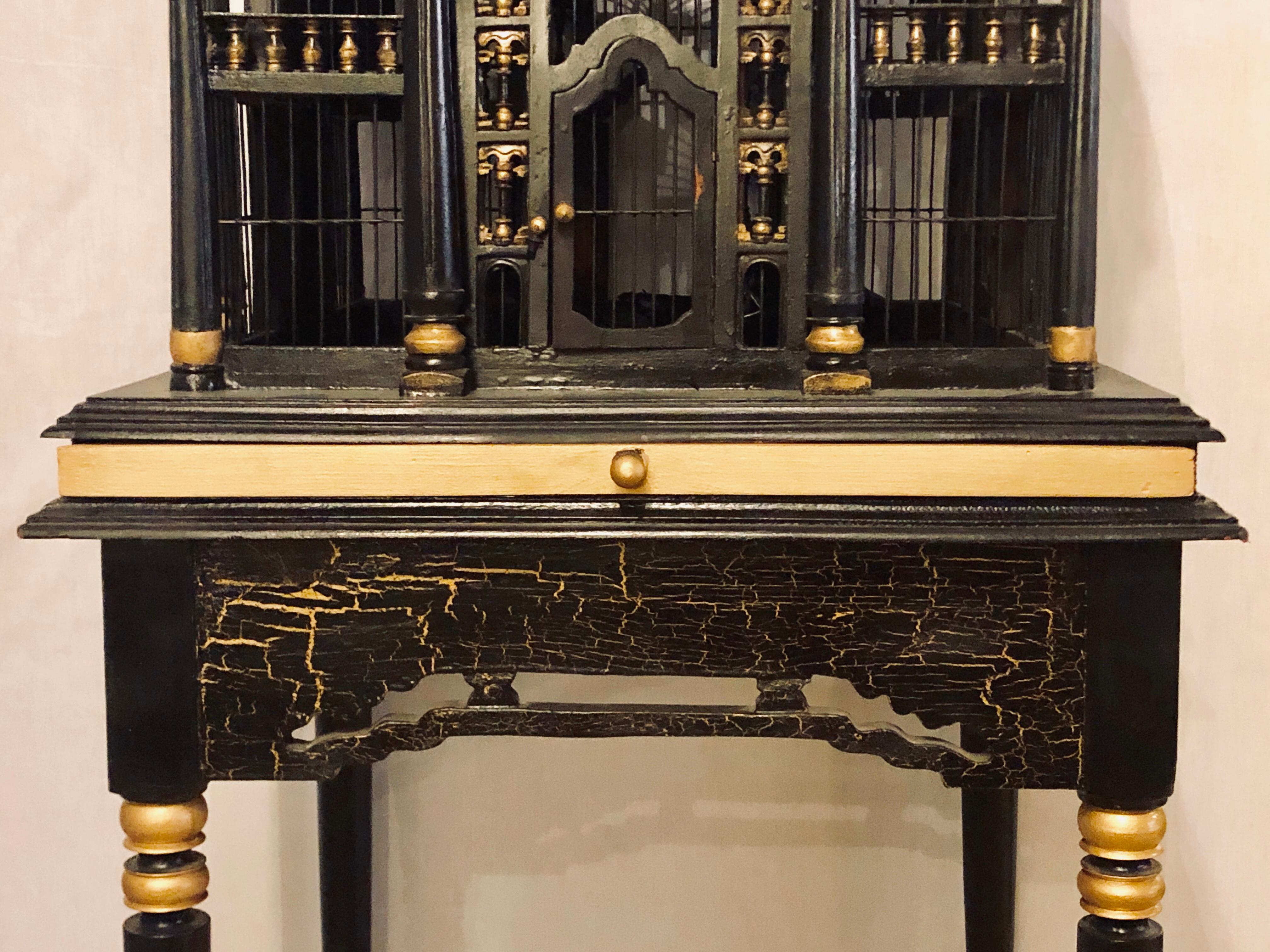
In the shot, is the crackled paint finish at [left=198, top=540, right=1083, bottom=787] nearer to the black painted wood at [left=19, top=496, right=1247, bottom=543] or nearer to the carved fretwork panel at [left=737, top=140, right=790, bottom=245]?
the black painted wood at [left=19, top=496, right=1247, bottom=543]

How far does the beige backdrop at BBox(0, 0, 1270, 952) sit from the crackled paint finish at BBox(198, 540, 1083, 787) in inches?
26.0

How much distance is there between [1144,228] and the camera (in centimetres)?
182

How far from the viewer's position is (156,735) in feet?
4.24

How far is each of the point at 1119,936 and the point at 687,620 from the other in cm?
47

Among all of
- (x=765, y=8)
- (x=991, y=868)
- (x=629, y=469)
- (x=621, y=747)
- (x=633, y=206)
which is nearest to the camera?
(x=629, y=469)

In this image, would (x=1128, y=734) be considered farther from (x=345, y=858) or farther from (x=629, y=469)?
(x=345, y=858)

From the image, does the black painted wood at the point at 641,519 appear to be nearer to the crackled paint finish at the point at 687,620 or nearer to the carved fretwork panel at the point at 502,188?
the crackled paint finish at the point at 687,620

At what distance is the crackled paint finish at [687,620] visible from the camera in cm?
127

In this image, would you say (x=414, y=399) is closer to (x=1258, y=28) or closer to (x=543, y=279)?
(x=543, y=279)

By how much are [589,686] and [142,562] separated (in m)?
0.81

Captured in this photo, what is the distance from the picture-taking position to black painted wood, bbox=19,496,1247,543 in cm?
124

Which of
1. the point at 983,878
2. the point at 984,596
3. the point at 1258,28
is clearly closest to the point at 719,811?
the point at 983,878

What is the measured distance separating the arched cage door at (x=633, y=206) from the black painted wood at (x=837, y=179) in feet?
0.34

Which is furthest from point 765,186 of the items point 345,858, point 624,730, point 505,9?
point 345,858
